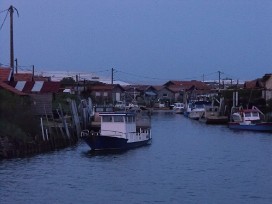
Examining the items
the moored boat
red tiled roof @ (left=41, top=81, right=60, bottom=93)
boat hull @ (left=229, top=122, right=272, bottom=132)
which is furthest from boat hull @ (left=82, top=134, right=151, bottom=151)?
the moored boat

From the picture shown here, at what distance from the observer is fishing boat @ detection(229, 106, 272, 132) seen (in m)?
58.3

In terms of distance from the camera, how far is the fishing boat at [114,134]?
39344 millimetres

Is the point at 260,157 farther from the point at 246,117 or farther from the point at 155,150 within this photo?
the point at 246,117

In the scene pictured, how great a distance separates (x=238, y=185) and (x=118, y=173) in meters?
5.93

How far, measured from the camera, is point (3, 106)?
39.4m

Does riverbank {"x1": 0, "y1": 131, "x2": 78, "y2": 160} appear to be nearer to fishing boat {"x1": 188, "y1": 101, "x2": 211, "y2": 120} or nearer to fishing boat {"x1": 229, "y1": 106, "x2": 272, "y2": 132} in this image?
fishing boat {"x1": 229, "y1": 106, "x2": 272, "y2": 132}

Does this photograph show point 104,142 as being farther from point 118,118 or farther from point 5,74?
point 5,74

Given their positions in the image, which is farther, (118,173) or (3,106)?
(3,106)

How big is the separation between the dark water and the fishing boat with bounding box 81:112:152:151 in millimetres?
724

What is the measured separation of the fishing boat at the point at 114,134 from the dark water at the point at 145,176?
72 cm

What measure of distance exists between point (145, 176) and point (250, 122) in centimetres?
3235

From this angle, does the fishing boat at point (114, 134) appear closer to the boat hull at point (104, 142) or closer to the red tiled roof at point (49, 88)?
the boat hull at point (104, 142)

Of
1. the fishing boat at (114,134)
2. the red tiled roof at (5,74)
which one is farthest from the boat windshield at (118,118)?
the red tiled roof at (5,74)

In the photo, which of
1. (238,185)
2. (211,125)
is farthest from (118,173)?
(211,125)
